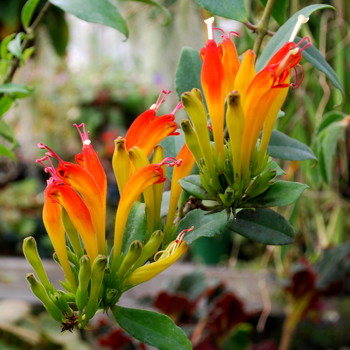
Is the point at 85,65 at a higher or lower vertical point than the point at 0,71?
lower

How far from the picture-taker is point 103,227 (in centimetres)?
34

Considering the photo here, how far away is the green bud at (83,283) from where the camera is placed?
312 millimetres

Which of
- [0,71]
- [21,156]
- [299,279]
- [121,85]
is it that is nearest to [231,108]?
[0,71]

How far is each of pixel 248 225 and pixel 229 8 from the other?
146 millimetres

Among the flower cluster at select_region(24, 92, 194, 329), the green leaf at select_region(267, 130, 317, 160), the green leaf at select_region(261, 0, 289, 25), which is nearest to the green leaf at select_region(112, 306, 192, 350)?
the flower cluster at select_region(24, 92, 194, 329)

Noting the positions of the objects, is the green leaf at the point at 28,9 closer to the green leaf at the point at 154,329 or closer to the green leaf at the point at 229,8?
the green leaf at the point at 229,8

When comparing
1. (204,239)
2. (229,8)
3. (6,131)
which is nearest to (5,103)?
(6,131)

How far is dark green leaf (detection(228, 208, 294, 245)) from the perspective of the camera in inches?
14.0

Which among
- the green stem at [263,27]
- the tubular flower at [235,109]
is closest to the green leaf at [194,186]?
the tubular flower at [235,109]

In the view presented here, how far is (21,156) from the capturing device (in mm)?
3230

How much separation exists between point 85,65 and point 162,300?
3.51 meters

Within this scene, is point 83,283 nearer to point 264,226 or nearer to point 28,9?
point 264,226

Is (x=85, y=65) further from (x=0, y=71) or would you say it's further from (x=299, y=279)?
(x=0, y=71)

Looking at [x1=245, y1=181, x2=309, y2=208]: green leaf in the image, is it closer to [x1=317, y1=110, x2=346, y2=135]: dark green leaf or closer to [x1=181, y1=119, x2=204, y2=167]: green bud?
[x1=181, y1=119, x2=204, y2=167]: green bud
